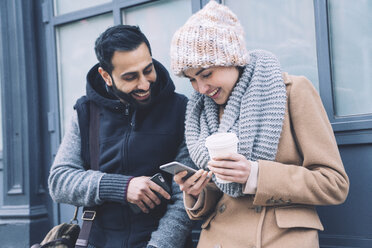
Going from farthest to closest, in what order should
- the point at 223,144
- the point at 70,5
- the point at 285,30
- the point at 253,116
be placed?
the point at 70,5 → the point at 285,30 → the point at 253,116 → the point at 223,144

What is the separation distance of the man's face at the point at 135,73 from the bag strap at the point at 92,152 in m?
0.26

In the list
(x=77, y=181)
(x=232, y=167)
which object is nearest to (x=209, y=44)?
(x=232, y=167)

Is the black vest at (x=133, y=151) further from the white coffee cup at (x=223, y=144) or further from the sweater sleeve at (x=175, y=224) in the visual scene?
the white coffee cup at (x=223, y=144)

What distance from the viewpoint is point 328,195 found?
1863 mm

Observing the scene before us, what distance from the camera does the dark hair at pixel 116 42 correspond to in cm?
240

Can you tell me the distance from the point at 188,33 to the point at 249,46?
3.14 feet

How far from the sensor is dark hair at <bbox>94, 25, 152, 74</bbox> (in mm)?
2396

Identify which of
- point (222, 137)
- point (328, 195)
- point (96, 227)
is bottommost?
point (96, 227)

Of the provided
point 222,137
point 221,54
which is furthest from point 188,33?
point 222,137

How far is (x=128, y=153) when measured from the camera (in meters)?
2.44

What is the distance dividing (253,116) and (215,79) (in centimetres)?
30

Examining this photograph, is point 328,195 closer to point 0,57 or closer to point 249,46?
point 249,46

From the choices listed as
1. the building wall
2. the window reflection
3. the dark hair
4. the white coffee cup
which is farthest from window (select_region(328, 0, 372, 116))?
the window reflection

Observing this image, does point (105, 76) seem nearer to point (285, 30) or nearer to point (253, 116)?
Answer: point (253, 116)
